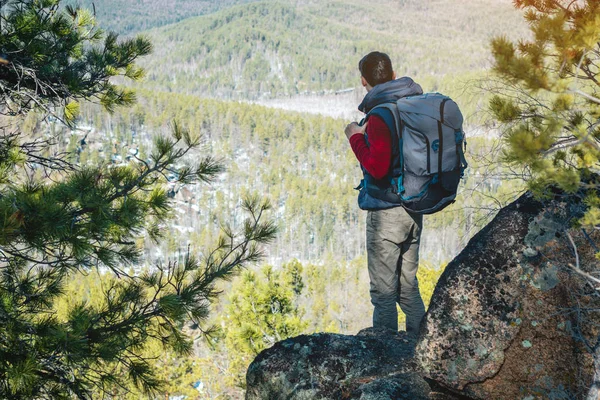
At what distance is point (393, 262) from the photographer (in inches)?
149

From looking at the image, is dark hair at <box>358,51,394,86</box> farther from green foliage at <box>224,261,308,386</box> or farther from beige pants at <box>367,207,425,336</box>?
green foliage at <box>224,261,308,386</box>

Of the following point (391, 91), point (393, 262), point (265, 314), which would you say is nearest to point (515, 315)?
point (393, 262)

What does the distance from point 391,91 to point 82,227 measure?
7.49ft

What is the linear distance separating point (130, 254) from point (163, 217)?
0.42 meters

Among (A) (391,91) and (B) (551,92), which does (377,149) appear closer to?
(A) (391,91)

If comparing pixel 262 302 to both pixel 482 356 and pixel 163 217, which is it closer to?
pixel 163 217

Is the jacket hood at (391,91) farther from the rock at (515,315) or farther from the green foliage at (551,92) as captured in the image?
the rock at (515,315)

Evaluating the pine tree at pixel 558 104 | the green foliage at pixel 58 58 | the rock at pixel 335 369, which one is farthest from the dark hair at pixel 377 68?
the green foliage at pixel 58 58

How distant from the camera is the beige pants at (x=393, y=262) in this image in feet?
12.1

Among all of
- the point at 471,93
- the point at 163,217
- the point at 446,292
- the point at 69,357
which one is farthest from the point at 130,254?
the point at 471,93

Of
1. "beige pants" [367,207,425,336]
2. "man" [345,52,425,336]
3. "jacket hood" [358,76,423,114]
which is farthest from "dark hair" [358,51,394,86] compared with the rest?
"beige pants" [367,207,425,336]

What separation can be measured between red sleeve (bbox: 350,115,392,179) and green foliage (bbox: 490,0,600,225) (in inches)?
34.2

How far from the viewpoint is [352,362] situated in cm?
325

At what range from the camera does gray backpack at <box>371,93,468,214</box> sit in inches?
129
